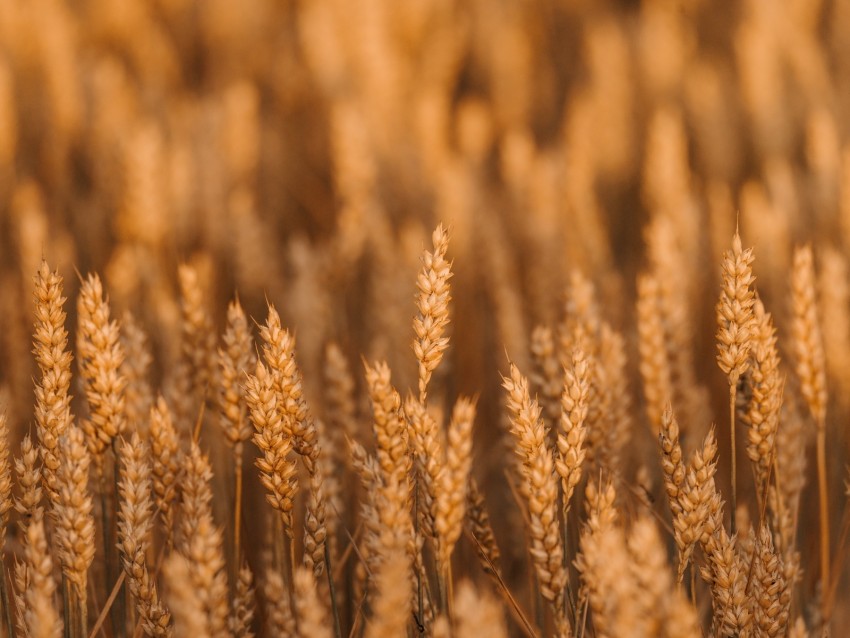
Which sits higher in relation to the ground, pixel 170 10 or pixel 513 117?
pixel 170 10

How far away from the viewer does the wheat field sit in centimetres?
87

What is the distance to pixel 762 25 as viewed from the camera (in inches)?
103

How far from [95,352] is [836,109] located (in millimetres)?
2162

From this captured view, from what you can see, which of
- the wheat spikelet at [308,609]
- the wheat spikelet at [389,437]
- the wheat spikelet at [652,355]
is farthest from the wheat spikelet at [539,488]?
the wheat spikelet at [652,355]

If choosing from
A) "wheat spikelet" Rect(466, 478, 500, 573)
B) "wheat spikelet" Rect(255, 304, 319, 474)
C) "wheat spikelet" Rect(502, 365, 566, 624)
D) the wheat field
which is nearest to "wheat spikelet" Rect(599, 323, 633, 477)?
the wheat field

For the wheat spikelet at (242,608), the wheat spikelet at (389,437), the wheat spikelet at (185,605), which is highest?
the wheat spikelet at (389,437)

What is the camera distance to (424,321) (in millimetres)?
912

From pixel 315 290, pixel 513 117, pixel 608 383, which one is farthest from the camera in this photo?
pixel 513 117

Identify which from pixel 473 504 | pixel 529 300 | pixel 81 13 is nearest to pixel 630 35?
pixel 529 300

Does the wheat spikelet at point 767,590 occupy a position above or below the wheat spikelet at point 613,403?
below

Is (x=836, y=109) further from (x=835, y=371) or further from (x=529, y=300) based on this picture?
Answer: (x=835, y=371)

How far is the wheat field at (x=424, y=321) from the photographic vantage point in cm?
87

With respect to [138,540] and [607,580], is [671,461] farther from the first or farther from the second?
[138,540]

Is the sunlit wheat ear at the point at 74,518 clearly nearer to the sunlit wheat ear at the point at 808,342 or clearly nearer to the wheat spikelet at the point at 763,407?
the wheat spikelet at the point at 763,407
